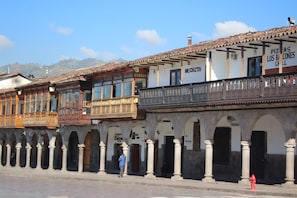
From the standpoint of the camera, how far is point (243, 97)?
2575 centimetres

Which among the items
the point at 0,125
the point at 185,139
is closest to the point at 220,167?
the point at 185,139

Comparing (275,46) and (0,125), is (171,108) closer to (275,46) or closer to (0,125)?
(275,46)

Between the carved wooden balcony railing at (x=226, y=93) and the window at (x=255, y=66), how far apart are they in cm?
207

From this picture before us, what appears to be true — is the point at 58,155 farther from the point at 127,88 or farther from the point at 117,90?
the point at 127,88

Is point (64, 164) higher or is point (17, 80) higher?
point (17, 80)

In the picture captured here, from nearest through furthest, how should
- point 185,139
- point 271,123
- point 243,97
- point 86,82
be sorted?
point 243,97
point 271,123
point 185,139
point 86,82

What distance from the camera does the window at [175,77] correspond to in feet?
109

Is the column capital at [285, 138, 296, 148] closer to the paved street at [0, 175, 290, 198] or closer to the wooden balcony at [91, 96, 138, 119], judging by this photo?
the paved street at [0, 175, 290, 198]

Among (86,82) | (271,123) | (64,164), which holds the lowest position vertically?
(64,164)

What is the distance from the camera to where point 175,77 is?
33594 millimetres

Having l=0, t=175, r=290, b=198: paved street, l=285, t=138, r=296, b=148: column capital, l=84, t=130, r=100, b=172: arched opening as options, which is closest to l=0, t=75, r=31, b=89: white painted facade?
l=84, t=130, r=100, b=172: arched opening

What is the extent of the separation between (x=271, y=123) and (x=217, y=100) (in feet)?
11.7

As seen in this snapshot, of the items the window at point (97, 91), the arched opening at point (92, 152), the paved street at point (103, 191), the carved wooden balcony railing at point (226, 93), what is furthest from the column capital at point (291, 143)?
the arched opening at point (92, 152)

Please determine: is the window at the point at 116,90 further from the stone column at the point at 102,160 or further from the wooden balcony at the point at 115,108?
the stone column at the point at 102,160
